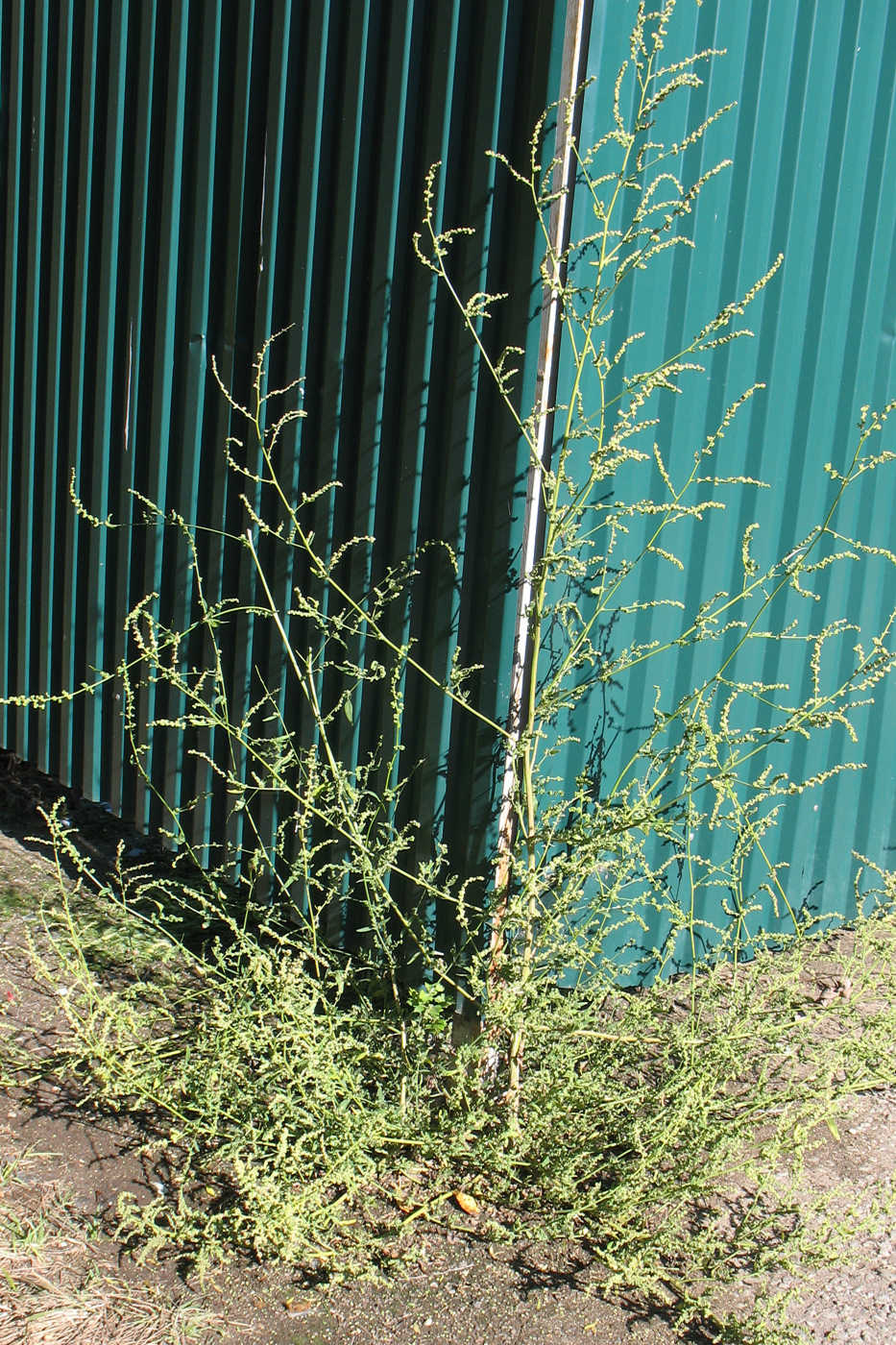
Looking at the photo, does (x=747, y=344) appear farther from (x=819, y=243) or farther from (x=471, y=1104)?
(x=471, y=1104)

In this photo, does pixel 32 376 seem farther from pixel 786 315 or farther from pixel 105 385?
pixel 786 315

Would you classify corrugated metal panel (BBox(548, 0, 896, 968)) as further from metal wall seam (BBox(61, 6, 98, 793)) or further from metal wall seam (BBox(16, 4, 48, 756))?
metal wall seam (BBox(16, 4, 48, 756))

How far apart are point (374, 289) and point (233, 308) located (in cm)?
68

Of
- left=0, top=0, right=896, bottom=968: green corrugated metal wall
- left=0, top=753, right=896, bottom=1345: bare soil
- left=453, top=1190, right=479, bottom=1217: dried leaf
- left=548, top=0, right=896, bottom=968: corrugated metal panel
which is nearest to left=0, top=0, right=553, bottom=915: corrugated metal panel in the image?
left=0, top=0, right=896, bottom=968: green corrugated metal wall

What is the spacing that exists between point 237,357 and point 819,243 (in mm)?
1775

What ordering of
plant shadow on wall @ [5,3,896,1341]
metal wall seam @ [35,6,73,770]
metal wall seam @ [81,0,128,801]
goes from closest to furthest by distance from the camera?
plant shadow on wall @ [5,3,896,1341], metal wall seam @ [81,0,128,801], metal wall seam @ [35,6,73,770]

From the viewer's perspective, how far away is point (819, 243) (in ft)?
13.7

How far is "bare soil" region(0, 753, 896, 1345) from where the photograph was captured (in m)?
2.90

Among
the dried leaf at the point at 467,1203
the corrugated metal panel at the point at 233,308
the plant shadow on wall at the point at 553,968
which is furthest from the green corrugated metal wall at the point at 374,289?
the dried leaf at the point at 467,1203

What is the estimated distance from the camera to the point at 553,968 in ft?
11.1

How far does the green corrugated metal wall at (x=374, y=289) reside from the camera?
11.9 ft

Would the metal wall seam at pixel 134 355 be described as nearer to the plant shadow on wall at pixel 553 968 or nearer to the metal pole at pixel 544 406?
the plant shadow on wall at pixel 553 968

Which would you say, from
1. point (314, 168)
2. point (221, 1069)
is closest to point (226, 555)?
point (314, 168)

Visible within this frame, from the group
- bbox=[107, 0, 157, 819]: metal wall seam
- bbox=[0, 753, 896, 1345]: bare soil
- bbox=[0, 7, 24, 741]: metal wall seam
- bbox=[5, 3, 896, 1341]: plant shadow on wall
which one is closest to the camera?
bbox=[0, 753, 896, 1345]: bare soil
